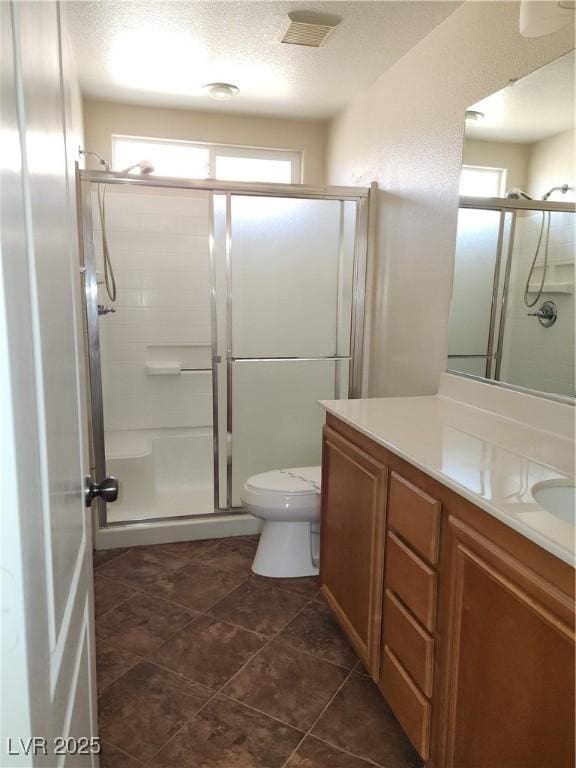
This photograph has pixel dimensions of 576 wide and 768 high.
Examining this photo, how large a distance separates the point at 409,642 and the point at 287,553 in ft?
3.70

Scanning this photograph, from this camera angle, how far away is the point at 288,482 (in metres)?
2.53

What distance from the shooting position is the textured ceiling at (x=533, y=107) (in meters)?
1.54

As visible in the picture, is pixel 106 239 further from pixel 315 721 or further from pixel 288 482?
pixel 315 721

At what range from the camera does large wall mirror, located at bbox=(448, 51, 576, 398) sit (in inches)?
62.2

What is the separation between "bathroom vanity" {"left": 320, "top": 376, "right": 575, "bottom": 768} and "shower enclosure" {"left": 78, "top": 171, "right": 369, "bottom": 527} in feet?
3.00

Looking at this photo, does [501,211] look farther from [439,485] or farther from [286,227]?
[286,227]

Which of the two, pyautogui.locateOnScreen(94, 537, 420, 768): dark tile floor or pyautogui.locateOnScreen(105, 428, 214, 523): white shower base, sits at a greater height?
pyautogui.locateOnScreen(105, 428, 214, 523): white shower base

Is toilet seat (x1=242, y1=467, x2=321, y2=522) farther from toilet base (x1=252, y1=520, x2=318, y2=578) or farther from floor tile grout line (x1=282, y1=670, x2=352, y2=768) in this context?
floor tile grout line (x1=282, y1=670, x2=352, y2=768)

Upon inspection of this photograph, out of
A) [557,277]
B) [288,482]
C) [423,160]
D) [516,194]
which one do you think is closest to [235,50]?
[423,160]

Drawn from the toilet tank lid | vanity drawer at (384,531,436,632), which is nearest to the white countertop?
vanity drawer at (384,531,436,632)

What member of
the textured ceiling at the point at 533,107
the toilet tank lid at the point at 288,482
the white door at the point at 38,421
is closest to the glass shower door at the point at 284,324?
the toilet tank lid at the point at 288,482

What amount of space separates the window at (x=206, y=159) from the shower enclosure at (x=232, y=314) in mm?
178

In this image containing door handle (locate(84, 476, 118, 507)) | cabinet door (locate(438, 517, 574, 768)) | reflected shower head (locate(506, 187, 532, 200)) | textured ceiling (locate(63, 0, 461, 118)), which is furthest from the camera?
textured ceiling (locate(63, 0, 461, 118))

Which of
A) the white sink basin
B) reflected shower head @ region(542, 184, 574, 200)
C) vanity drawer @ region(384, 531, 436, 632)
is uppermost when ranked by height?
reflected shower head @ region(542, 184, 574, 200)
